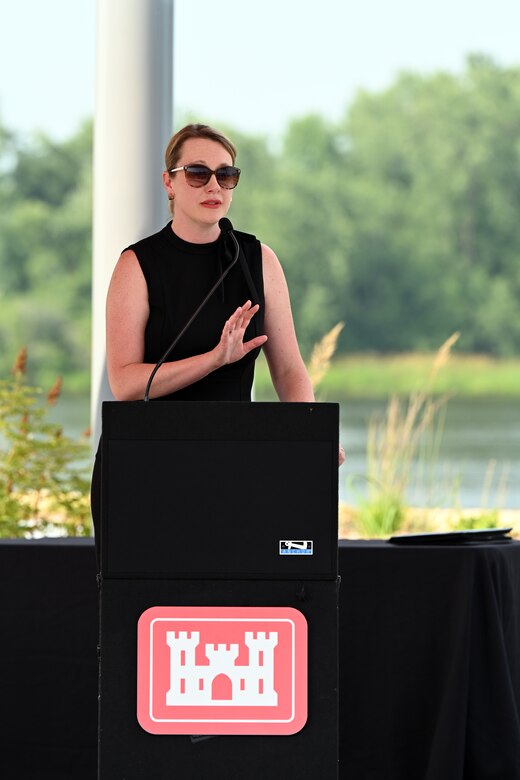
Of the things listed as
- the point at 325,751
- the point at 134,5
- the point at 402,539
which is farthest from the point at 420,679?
the point at 134,5

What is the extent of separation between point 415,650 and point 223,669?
1.04 meters

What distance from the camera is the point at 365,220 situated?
24.8 meters

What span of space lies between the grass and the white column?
59.4ft

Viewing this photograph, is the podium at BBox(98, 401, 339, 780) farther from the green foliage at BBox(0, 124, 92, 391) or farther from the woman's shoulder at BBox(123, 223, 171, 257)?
the green foliage at BBox(0, 124, 92, 391)

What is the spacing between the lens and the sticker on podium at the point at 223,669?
1.74m

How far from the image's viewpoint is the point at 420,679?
2680 millimetres

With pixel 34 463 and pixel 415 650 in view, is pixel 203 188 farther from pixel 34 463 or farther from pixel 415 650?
pixel 34 463

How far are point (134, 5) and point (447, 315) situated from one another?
20.5 metres

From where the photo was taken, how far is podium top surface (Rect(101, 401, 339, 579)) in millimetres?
1754

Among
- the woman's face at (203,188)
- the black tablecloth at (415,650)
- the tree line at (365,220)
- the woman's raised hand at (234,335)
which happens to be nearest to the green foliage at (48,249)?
the tree line at (365,220)

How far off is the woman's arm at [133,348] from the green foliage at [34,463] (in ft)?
8.37

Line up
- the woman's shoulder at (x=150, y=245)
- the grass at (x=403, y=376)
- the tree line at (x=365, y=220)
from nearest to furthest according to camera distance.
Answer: the woman's shoulder at (x=150, y=245) → the grass at (x=403, y=376) → the tree line at (x=365, y=220)

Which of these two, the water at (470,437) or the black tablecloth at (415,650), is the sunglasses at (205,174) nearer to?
the black tablecloth at (415,650)

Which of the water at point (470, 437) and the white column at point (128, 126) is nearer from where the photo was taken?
the white column at point (128, 126)
